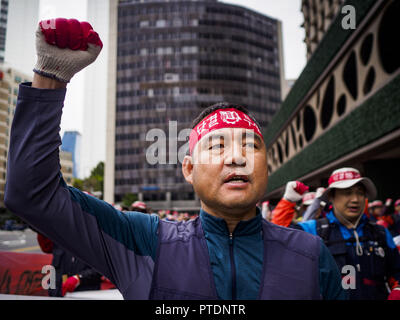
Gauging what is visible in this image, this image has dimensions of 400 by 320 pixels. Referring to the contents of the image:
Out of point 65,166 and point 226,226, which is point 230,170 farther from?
point 65,166

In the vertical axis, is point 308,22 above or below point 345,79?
above

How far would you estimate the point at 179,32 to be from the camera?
60.9 meters

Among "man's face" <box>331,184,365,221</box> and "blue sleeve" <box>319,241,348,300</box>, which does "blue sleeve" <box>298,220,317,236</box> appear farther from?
"blue sleeve" <box>319,241,348,300</box>

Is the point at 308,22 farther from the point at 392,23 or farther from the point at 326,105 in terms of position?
the point at 392,23

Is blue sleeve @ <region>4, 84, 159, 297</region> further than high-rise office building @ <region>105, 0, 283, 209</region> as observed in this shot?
No

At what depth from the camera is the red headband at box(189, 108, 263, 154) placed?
1.51 m

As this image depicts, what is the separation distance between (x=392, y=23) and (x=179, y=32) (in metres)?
56.3

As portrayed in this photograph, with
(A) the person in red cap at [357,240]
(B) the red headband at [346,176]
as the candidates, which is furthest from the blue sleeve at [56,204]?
(B) the red headband at [346,176]

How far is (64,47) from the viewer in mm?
1069

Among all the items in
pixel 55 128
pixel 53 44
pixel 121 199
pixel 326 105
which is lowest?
pixel 121 199

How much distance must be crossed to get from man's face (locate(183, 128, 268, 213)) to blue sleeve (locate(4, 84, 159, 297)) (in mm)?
381

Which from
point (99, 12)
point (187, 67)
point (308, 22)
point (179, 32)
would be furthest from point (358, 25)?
point (179, 32)

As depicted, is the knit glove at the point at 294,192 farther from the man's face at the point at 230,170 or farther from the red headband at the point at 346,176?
the man's face at the point at 230,170

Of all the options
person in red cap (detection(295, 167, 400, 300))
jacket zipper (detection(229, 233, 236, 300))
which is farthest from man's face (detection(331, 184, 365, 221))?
jacket zipper (detection(229, 233, 236, 300))
